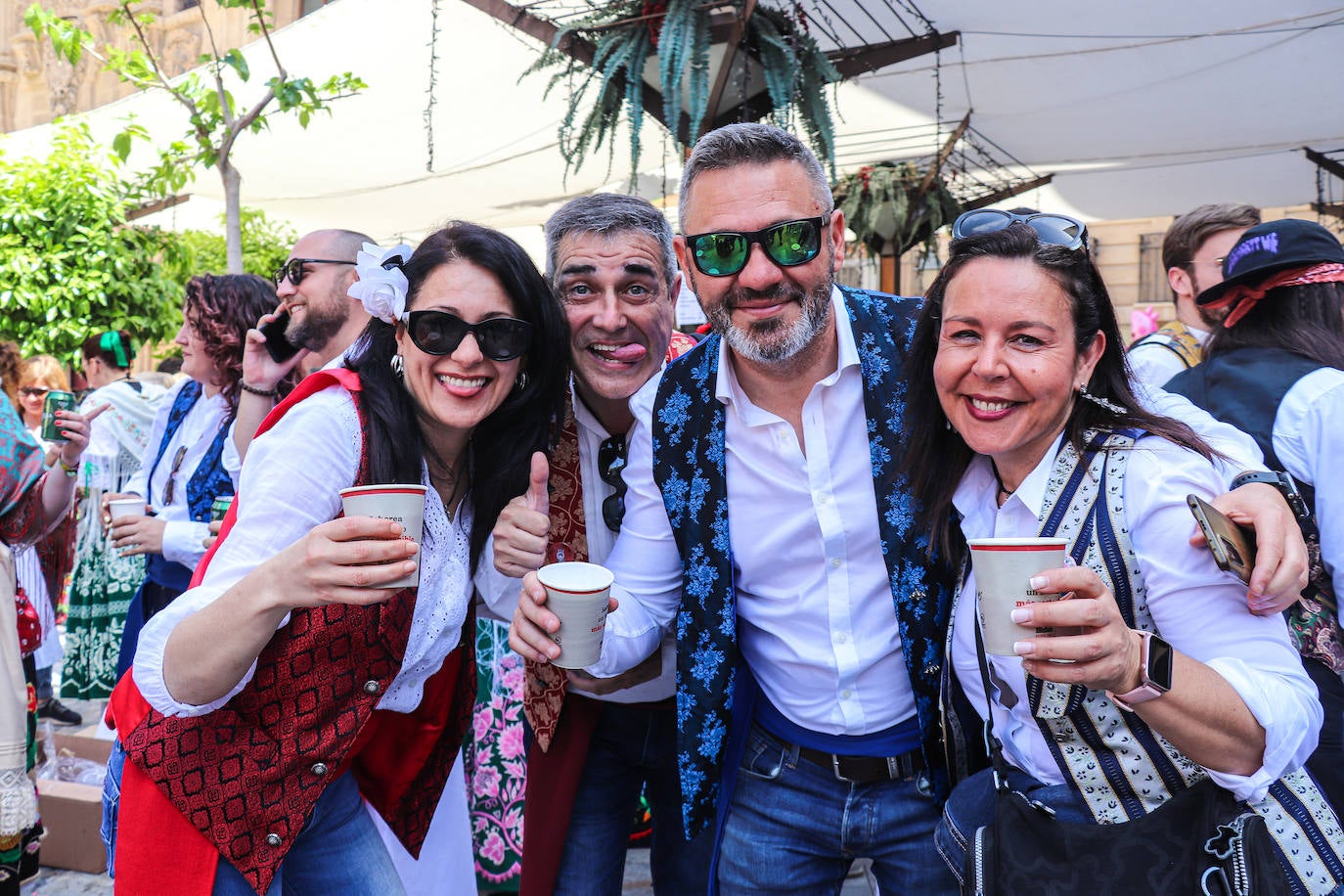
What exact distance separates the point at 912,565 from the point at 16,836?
267 centimetres

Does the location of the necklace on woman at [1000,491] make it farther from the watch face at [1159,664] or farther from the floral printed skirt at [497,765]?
the floral printed skirt at [497,765]

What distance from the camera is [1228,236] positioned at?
4.19 meters

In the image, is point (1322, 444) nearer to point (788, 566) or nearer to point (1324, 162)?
point (788, 566)

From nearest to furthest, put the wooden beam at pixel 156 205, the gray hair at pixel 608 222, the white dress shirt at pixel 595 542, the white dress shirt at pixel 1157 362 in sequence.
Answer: the white dress shirt at pixel 595 542 → the gray hair at pixel 608 222 → the white dress shirt at pixel 1157 362 → the wooden beam at pixel 156 205

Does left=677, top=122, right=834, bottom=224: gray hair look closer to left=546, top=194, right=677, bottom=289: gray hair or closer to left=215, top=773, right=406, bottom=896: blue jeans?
left=546, top=194, right=677, bottom=289: gray hair

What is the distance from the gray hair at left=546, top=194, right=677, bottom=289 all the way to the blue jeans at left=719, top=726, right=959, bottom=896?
1465mm

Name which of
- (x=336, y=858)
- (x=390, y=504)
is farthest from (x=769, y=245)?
(x=336, y=858)

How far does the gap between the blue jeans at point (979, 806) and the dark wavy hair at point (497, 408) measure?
123 cm

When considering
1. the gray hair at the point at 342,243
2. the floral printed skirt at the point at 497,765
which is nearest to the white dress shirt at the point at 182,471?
the gray hair at the point at 342,243

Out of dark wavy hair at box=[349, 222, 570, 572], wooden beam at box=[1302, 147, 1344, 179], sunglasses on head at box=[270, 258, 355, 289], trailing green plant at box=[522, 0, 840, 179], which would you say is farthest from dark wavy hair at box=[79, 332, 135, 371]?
wooden beam at box=[1302, 147, 1344, 179]

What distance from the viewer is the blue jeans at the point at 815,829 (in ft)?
7.51

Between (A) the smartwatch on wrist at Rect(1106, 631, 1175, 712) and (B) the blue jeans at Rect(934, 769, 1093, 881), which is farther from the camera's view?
(B) the blue jeans at Rect(934, 769, 1093, 881)

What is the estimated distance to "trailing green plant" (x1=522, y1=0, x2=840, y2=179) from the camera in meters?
4.18

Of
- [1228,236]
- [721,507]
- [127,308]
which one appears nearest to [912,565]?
[721,507]
